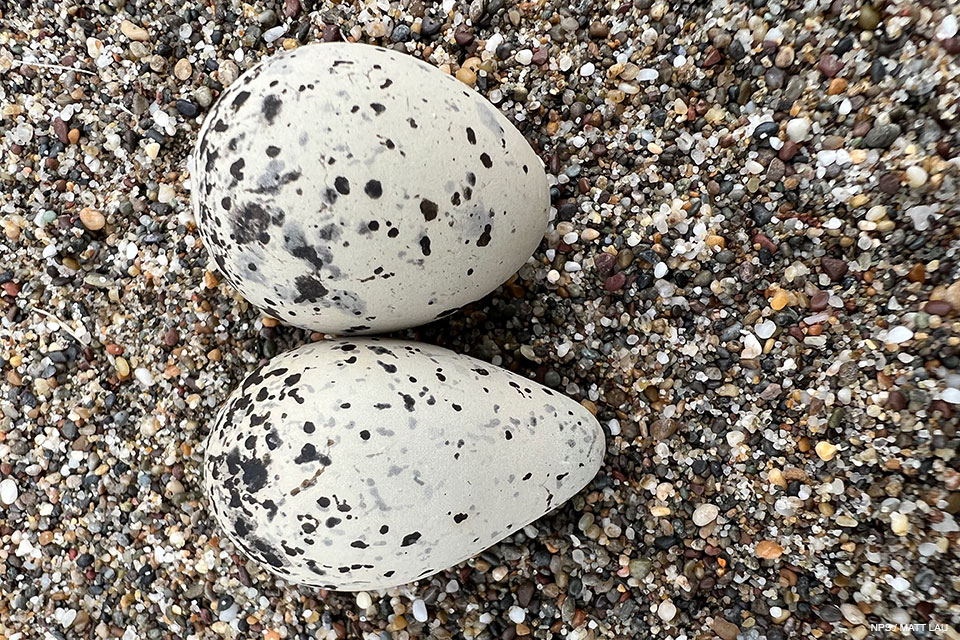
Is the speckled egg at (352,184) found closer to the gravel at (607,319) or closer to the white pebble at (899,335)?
the gravel at (607,319)

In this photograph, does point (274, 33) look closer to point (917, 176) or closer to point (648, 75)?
point (648, 75)

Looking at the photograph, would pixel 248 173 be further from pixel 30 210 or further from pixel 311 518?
pixel 30 210

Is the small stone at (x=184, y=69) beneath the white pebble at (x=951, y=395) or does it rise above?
beneath

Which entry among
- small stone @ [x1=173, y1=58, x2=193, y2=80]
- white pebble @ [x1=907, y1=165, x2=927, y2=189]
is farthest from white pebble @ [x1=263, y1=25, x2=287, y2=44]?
white pebble @ [x1=907, y1=165, x2=927, y2=189]

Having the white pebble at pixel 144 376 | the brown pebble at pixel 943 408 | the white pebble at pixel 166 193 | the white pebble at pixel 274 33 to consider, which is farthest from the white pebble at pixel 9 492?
the brown pebble at pixel 943 408

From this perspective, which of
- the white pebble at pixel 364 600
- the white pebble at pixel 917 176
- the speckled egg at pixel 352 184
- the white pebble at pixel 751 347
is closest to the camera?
the speckled egg at pixel 352 184
